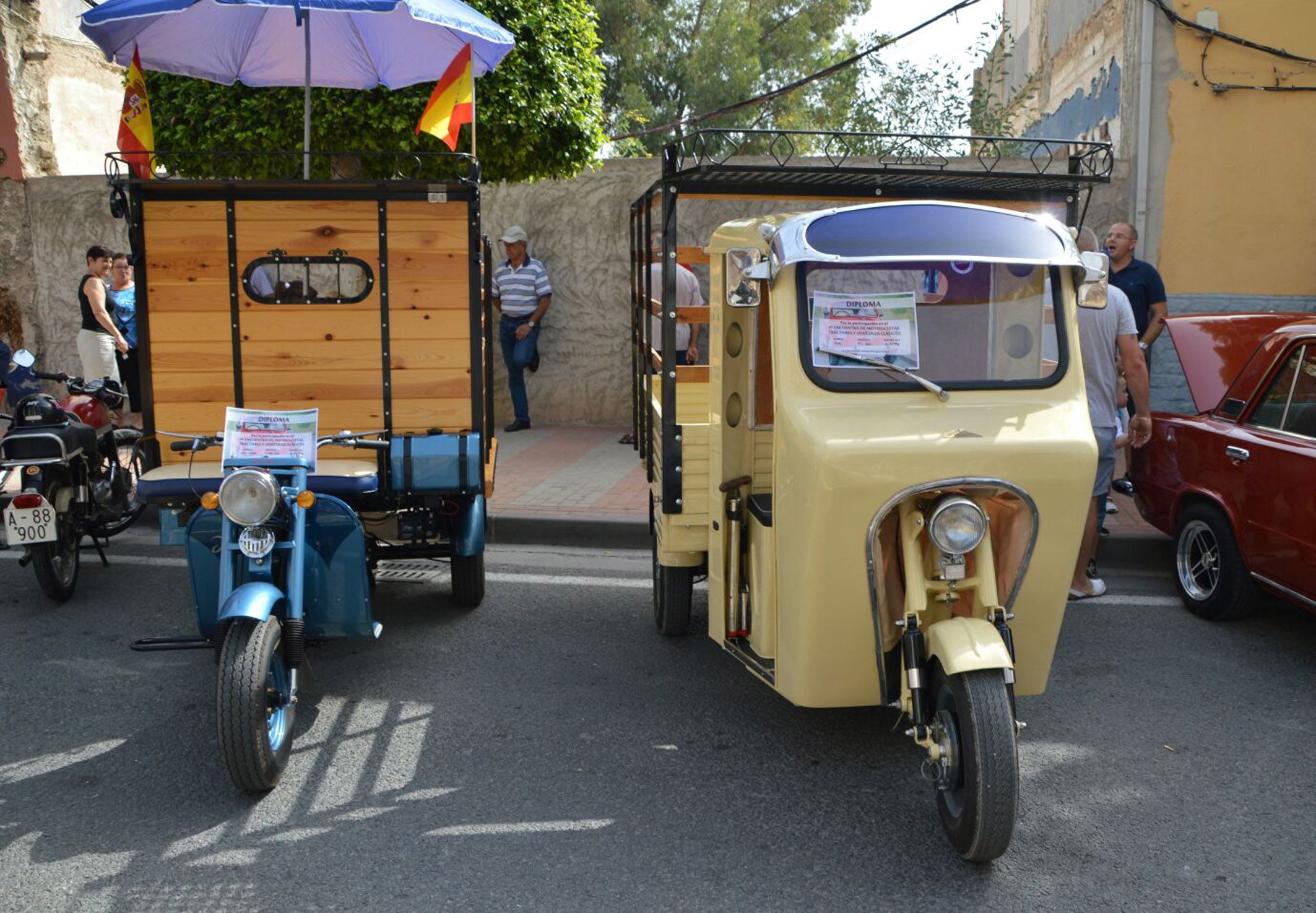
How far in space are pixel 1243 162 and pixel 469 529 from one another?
7.63 meters

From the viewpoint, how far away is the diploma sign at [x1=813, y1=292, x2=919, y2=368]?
12.2ft

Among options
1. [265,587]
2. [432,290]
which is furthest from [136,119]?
[265,587]

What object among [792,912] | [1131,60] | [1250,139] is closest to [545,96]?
[1131,60]

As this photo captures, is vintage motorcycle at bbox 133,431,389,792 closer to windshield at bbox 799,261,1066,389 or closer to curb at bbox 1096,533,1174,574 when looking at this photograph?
windshield at bbox 799,261,1066,389

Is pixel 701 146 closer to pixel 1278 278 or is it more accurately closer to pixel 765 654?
pixel 765 654

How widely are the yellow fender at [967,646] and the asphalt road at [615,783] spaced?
24.4 inches

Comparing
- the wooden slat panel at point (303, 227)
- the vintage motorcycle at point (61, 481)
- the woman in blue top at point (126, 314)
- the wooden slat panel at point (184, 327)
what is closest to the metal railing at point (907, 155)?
the wooden slat panel at point (303, 227)

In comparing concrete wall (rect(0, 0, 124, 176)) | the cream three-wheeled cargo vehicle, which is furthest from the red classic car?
concrete wall (rect(0, 0, 124, 176))

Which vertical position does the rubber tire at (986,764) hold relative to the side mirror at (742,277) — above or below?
below

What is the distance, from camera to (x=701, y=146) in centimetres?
464

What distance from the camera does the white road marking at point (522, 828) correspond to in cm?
361

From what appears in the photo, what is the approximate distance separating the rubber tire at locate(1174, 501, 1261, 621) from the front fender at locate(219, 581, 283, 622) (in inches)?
167

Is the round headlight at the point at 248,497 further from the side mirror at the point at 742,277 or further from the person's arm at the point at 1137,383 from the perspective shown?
the person's arm at the point at 1137,383

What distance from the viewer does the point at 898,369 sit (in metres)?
3.68
